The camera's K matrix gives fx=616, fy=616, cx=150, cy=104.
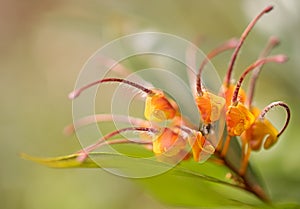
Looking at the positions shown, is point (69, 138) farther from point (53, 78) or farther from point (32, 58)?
point (32, 58)

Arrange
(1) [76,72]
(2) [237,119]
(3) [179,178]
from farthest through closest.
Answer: (1) [76,72], (3) [179,178], (2) [237,119]

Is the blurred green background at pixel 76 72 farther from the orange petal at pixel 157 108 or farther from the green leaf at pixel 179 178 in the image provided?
the orange petal at pixel 157 108

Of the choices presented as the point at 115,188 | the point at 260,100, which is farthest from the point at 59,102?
the point at 260,100

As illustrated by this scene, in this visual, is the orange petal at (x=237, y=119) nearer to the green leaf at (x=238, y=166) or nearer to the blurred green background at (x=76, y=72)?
the green leaf at (x=238, y=166)

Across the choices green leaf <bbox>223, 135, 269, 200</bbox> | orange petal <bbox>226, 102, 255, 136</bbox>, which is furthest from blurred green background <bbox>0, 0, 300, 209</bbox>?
orange petal <bbox>226, 102, 255, 136</bbox>

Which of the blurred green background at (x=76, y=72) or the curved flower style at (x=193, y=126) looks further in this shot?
the blurred green background at (x=76, y=72)

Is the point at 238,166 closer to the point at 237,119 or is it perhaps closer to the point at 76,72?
the point at 237,119

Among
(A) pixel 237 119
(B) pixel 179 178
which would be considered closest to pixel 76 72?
(B) pixel 179 178

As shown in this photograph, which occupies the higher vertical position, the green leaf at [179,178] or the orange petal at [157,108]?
the orange petal at [157,108]

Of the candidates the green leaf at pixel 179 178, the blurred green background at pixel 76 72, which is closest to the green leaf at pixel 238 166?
the green leaf at pixel 179 178
